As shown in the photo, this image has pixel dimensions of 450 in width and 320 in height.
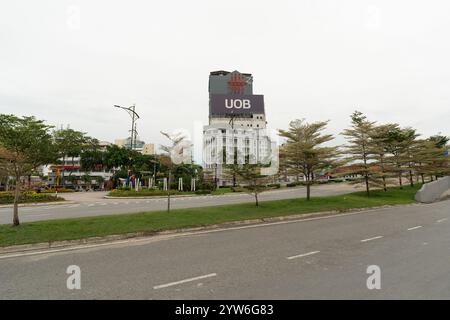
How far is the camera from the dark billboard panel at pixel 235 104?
61.8 m

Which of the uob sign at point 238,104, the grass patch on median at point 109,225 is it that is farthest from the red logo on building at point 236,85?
the grass patch on median at point 109,225

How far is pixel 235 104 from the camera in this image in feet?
208

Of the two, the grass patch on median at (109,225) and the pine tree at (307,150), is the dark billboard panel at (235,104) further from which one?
the grass patch on median at (109,225)

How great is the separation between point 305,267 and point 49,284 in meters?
5.26

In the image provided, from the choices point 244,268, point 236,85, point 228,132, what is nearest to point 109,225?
point 244,268

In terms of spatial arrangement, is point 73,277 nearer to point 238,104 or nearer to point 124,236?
point 124,236

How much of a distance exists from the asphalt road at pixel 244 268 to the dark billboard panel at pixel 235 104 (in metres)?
55.0

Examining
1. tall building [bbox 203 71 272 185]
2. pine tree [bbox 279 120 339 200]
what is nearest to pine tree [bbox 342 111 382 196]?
pine tree [bbox 279 120 339 200]

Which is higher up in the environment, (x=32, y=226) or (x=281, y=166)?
(x=281, y=166)

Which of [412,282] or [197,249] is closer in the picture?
[412,282]

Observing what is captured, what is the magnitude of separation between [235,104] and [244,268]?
60.2 meters
